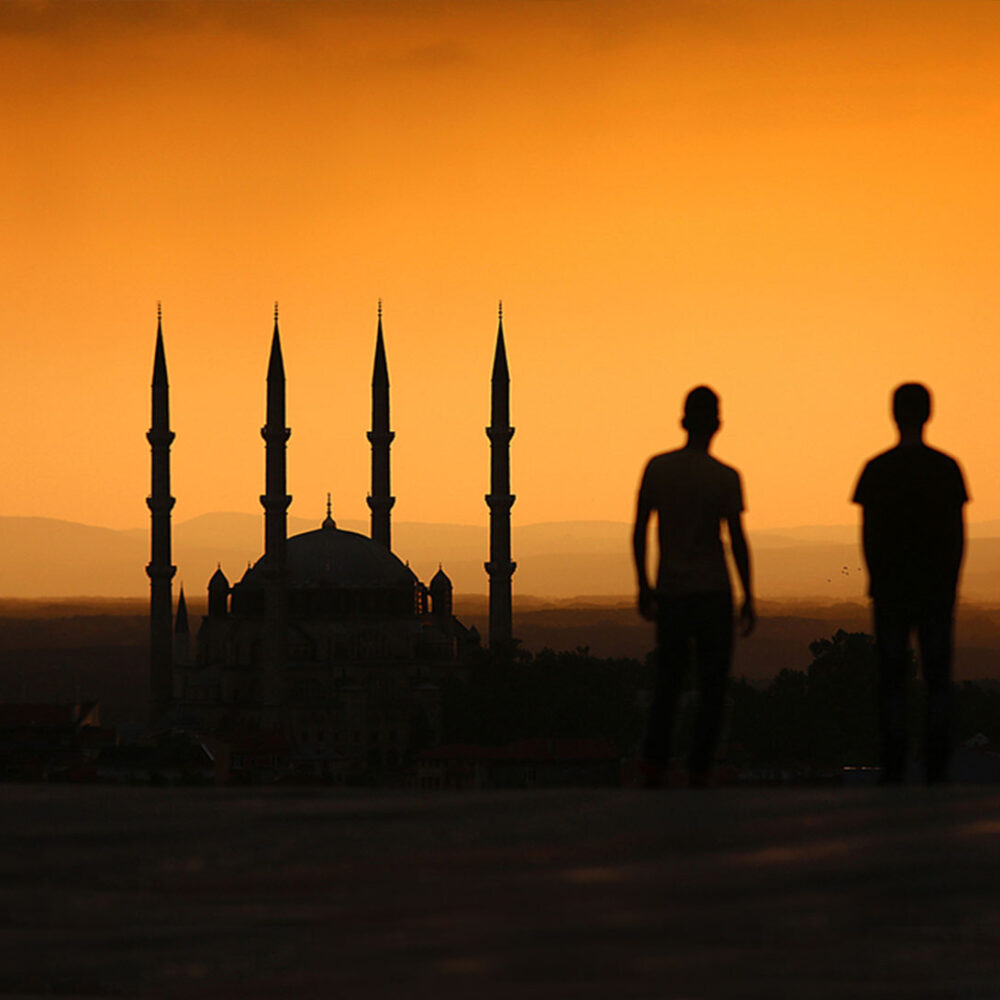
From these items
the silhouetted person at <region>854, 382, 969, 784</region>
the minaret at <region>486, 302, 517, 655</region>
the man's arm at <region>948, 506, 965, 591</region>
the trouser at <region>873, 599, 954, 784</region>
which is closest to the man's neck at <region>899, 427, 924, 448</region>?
the silhouetted person at <region>854, 382, 969, 784</region>

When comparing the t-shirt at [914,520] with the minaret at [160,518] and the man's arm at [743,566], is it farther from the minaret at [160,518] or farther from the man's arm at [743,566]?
the minaret at [160,518]

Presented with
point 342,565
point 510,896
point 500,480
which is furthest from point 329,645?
point 510,896

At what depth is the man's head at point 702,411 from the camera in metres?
6.61

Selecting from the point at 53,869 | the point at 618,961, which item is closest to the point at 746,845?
the point at 618,961

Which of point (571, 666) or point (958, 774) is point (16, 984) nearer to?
point (958, 774)

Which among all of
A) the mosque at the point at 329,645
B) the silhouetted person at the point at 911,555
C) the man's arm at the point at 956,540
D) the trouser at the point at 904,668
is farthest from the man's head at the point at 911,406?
the mosque at the point at 329,645

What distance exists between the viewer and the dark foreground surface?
3521 mm

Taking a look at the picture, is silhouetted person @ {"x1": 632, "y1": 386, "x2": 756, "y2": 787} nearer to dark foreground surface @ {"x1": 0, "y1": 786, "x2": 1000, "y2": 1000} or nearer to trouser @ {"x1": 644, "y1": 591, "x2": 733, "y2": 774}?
trouser @ {"x1": 644, "y1": 591, "x2": 733, "y2": 774}

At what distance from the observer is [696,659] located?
21.9ft

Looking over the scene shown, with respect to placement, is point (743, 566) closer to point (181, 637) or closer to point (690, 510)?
point (690, 510)

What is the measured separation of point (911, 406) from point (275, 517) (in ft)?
171

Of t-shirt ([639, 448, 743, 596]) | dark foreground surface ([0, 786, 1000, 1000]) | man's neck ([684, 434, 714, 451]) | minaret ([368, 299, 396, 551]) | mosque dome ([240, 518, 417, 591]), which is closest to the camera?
dark foreground surface ([0, 786, 1000, 1000])

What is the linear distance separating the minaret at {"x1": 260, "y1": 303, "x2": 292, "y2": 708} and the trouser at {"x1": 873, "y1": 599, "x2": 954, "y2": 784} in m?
50.8

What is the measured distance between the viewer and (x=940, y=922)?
12.8ft
